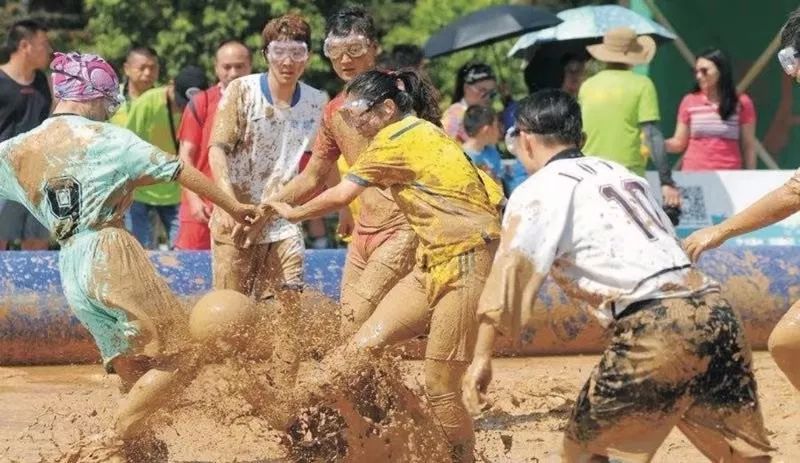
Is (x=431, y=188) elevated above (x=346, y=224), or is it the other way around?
(x=431, y=188)

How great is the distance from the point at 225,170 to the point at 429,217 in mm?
1920

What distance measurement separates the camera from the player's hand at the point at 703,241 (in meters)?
6.73

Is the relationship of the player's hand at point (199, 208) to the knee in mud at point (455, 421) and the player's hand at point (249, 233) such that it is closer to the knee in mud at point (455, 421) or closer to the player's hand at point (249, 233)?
the player's hand at point (249, 233)

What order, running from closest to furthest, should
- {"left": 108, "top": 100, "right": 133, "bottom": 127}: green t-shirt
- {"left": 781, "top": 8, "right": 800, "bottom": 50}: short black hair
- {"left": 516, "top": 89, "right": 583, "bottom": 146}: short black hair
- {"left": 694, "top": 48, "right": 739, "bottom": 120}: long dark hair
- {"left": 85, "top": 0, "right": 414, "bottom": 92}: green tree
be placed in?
{"left": 516, "top": 89, "right": 583, "bottom": 146}: short black hair → {"left": 781, "top": 8, "right": 800, "bottom": 50}: short black hair → {"left": 108, "top": 100, "right": 133, "bottom": 127}: green t-shirt → {"left": 694, "top": 48, "right": 739, "bottom": 120}: long dark hair → {"left": 85, "top": 0, "right": 414, "bottom": 92}: green tree

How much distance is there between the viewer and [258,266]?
29.3 feet

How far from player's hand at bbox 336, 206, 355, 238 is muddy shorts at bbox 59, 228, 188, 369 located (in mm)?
1988

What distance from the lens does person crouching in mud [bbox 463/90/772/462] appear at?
18.5 ft

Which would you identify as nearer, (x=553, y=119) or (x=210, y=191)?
(x=553, y=119)

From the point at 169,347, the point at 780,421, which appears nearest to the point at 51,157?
the point at 169,347

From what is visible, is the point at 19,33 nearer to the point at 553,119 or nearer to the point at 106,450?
the point at 106,450

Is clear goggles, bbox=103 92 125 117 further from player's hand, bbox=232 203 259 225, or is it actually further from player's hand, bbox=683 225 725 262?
player's hand, bbox=683 225 725 262

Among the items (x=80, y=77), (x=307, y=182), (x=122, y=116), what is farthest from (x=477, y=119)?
(x=80, y=77)

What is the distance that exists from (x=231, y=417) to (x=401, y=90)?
1.73 m

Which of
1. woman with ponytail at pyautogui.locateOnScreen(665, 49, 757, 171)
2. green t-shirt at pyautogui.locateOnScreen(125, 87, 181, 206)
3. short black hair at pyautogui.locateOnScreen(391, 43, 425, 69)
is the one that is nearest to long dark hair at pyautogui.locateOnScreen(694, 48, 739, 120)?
woman with ponytail at pyautogui.locateOnScreen(665, 49, 757, 171)
